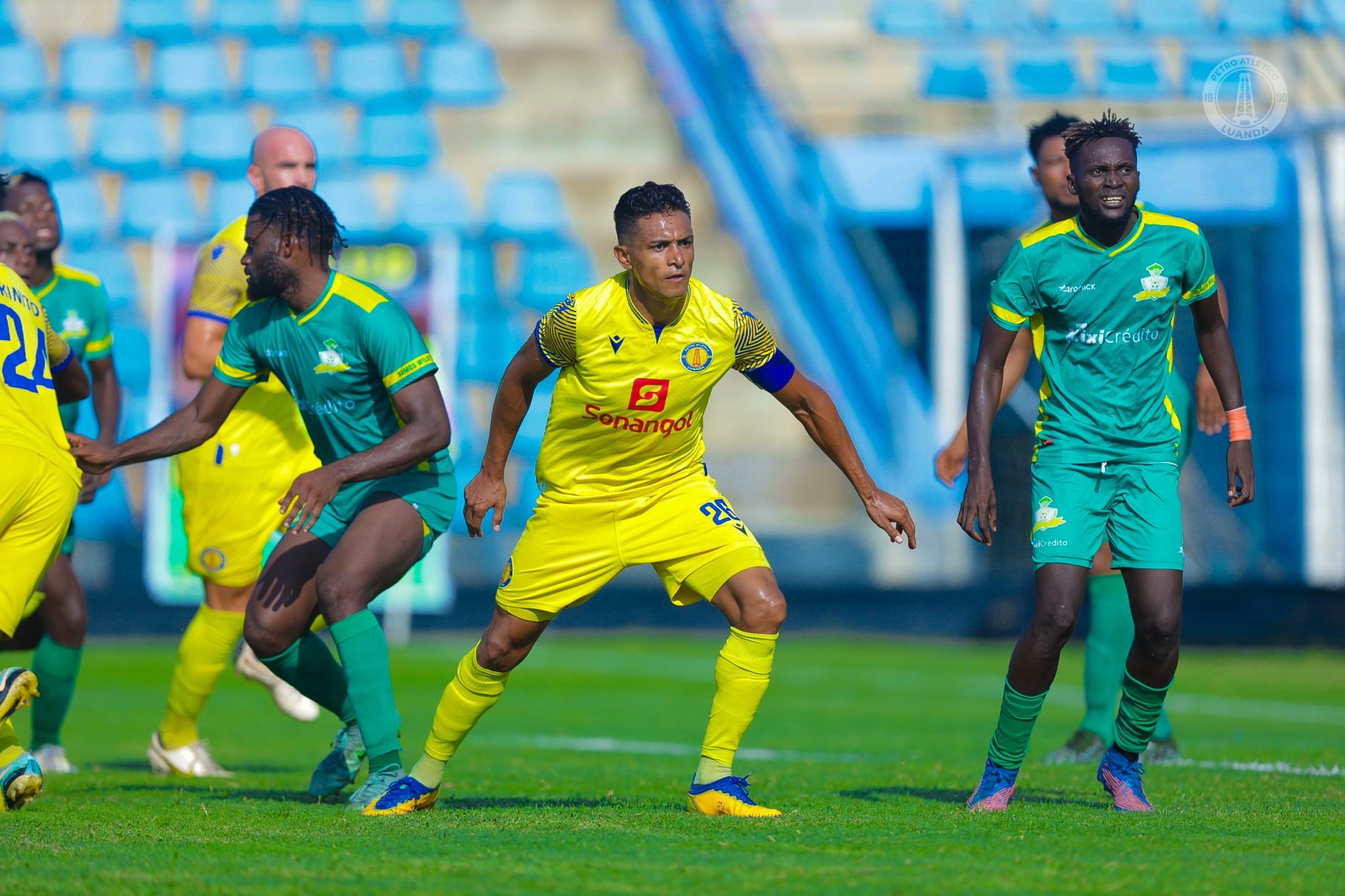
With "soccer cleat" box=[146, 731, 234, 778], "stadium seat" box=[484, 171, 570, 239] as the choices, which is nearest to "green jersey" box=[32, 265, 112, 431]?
"soccer cleat" box=[146, 731, 234, 778]

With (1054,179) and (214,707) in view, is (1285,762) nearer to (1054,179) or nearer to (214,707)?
(1054,179)

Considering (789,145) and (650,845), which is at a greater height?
(789,145)

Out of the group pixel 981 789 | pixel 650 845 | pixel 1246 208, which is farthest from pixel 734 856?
pixel 1246 208

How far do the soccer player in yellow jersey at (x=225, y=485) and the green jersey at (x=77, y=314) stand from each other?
2.58 feet

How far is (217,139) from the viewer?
771 inches

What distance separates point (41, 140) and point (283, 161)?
48.4 ft

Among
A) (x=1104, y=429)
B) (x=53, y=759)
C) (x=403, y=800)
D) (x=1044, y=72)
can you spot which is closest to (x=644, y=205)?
(x=1104, y=429)

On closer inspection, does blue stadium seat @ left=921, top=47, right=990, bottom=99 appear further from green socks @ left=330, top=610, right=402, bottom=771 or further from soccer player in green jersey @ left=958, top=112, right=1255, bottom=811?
green socks @ left=330, top=610, right=402, bottom=771

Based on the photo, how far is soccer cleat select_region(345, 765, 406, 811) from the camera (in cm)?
521

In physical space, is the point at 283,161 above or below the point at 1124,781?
above

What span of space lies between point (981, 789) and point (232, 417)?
3.68 metres

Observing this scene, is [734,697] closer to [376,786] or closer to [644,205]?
[376,786]

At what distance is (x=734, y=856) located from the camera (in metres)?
4.13

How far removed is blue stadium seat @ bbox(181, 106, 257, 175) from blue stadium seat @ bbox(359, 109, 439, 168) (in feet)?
4.91
